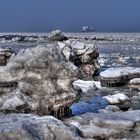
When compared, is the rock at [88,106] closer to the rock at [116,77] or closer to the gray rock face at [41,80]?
the gray rock face at [41,80]

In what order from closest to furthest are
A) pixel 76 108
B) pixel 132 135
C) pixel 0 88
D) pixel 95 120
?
pixel 132 135
pixel 95 120
pixel 0 88
pixel 76 108

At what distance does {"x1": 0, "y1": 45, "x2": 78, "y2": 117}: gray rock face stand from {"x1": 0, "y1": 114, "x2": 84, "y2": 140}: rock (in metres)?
4.82

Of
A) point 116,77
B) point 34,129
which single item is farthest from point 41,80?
point 116,77

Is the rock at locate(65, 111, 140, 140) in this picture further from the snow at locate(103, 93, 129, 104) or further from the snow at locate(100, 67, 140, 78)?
the snow at locate(100, 67, 140, 78)

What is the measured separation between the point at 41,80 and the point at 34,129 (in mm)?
6096

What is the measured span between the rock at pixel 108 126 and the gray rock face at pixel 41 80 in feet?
9.38

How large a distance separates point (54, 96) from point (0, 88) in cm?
203

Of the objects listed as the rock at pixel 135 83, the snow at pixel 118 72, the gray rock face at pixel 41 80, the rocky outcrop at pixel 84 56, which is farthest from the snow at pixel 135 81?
the gray rock face at pixel 41 80

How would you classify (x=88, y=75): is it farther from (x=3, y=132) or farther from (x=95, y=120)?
(x=3, y=132)

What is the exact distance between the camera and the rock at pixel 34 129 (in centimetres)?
1057

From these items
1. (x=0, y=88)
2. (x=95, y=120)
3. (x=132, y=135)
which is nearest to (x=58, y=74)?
(x=0, y=88)

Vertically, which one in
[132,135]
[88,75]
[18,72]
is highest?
[18,72]

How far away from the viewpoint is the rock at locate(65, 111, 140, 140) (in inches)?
496

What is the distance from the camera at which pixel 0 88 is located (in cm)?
1705
